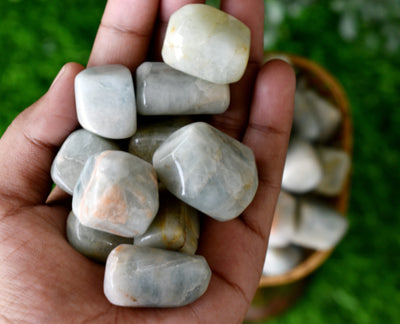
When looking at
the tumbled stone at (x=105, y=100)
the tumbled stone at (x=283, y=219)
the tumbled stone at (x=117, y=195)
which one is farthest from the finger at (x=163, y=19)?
the tumbled stone at (x=283, y=219)

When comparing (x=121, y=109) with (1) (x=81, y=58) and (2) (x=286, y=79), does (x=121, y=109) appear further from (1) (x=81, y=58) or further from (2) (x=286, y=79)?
(1) (x=81, y=58)

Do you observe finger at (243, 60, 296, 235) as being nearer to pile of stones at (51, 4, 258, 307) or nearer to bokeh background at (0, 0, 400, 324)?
pile of stones at (51, 4, 258, 307)

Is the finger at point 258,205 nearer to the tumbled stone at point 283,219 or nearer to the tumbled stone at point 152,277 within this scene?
the tumbled stone at point 152,277

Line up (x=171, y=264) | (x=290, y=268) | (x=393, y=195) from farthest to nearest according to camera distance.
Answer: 1. (x=393, y=195)
2. (x=290, y=268)
3. (x=171, y=264)

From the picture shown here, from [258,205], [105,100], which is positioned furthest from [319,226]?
[105,100]

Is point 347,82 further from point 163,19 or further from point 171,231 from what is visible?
point 171,231

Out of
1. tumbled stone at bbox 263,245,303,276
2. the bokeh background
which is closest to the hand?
tumbled stone at bbox 263,245,303,276

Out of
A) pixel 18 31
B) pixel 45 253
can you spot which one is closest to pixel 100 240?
pixel 45 253
